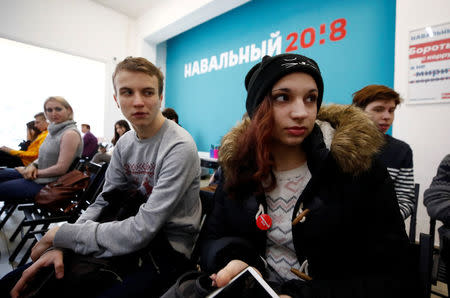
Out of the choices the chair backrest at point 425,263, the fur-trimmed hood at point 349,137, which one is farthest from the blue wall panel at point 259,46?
the chair backrest at point 425,263

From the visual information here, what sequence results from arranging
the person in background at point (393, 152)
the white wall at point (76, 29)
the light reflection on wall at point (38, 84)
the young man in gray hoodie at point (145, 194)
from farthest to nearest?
1. the light reflection on wall at point (38, 84)
2. the white wall at point (76, 29)
3. the person in background at point (393, 152)
4. the young man in gray hoodie at point (145, 194)

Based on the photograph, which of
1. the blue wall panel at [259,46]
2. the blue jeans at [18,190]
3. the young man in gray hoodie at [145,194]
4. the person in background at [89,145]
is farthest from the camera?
the person in background at [89,145]

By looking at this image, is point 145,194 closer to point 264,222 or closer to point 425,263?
point 264,222

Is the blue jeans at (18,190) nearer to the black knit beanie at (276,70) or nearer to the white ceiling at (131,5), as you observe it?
the black knit beanie at (276,70)

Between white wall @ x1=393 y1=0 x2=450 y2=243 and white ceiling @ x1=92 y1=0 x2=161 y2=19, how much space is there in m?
4.87

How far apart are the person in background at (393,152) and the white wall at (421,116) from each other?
783 millimetres

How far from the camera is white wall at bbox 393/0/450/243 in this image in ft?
6.56

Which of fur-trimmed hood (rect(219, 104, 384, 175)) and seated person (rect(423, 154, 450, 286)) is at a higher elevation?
fur-trimmed hood (rect(219, 104, 384, 175))

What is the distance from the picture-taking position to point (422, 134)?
2.11m

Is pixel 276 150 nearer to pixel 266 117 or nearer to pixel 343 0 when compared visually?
pixel 266 117

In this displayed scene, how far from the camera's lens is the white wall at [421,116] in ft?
6.56

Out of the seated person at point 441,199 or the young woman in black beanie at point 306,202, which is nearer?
the young woman in black beanie at point 306,202

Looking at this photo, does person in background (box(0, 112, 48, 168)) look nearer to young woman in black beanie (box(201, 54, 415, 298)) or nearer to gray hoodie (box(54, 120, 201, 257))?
gray hoodie (box(54, 120, 201, 257))

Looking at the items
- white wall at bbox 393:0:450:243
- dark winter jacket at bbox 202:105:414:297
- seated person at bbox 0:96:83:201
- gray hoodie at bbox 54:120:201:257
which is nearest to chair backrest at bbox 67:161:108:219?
gray hoodie at bbox 54:120:201:257
